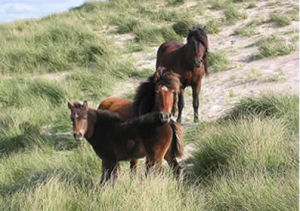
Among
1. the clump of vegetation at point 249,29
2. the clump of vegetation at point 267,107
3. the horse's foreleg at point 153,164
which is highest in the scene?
the horse's foreleg at point 153,164

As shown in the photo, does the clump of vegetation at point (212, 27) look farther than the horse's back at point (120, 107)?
Yes

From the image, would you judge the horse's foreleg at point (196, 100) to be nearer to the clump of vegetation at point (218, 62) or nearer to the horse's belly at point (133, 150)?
the clump of vegetation at point (218, 62)

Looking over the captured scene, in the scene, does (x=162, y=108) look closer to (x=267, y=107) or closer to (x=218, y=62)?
(x=267, y=107)

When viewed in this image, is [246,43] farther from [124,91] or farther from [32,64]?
[32,64]

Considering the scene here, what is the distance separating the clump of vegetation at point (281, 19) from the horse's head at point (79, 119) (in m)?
9.52

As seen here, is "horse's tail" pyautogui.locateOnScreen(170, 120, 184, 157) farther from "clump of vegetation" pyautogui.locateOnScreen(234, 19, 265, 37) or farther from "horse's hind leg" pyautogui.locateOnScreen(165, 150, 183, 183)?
"clump of vegetation" pyautogui.locateOnScreen(234, 19, 265, 37)

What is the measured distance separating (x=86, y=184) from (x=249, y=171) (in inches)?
68.7

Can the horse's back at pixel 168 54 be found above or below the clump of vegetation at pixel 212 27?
above

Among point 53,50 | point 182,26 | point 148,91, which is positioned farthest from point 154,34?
point 148,91

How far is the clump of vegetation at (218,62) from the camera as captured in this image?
10.6 m

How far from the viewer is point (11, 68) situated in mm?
12516

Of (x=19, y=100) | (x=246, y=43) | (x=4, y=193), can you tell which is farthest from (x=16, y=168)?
(x=246, y=43)

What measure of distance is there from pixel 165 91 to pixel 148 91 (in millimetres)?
462

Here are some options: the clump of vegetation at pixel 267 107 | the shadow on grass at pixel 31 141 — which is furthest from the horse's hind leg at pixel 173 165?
the shadow on grass at pixel 31 141
